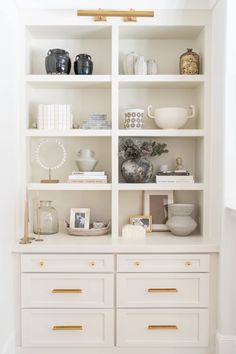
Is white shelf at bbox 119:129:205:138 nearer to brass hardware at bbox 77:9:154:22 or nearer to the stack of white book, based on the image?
the stack of white book

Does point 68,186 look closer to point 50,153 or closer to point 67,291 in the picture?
point 50,153

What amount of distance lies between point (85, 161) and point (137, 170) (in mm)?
370

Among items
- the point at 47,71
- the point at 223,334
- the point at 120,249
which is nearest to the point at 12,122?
the point at 47,71

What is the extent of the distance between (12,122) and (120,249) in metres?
1.06

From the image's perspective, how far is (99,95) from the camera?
131 inches

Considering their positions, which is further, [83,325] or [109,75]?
[109,75]

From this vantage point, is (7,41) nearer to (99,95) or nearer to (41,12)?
(41,12)

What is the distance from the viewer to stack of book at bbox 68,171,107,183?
3.09 meters

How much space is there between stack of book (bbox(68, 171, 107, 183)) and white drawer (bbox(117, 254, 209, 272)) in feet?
1.87

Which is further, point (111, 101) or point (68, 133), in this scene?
point (111, 101)

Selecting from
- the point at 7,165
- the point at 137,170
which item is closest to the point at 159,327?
the point at 137,170

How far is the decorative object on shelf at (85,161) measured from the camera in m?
3.15

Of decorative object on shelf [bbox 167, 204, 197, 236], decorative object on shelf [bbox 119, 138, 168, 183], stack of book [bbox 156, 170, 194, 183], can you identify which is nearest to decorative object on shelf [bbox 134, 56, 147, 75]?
decorative object on shelf [bbox 119, 138, 168, 183]

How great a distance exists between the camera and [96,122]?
3133 mm
